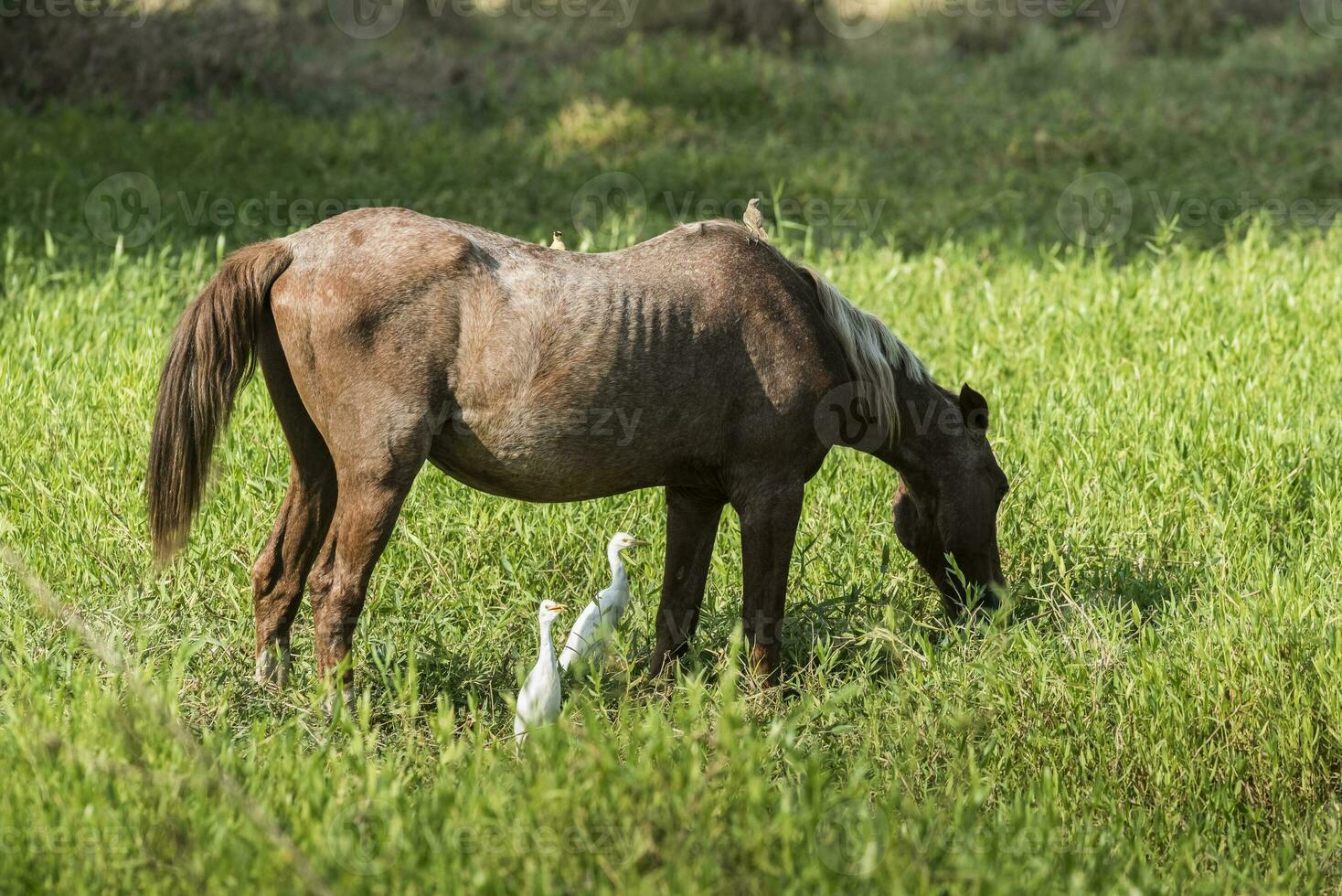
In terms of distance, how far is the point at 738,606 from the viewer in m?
5.34

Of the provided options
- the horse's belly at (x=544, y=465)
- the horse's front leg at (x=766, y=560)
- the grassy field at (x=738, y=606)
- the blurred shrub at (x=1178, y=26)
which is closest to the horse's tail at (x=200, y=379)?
the grassy field at (x=738, y=606)

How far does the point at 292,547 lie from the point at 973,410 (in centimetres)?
239

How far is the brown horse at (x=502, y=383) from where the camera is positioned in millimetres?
4137

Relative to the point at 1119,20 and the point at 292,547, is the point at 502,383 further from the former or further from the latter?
the point at 1119,20

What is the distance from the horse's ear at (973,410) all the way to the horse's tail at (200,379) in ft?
7.67

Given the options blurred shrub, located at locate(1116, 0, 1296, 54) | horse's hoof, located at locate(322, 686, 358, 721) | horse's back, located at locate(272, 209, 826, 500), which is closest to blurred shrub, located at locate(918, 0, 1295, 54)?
blurred shrub, located at locate(1116, 0, 1296, 54)

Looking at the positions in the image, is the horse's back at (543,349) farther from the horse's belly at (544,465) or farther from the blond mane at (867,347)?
the blond mane at (867,347)

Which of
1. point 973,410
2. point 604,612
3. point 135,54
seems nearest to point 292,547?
point 604,612

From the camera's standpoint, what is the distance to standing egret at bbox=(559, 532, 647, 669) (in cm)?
459

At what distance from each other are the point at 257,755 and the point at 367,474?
0.85 m

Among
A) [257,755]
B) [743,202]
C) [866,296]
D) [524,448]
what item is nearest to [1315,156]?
[743,202]

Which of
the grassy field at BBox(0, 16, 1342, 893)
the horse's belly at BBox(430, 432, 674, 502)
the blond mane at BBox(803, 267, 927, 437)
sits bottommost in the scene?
the grassy field at BBox(0, 16, 1342, 893)

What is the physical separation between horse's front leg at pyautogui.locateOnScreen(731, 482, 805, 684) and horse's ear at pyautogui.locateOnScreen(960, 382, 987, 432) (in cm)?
76

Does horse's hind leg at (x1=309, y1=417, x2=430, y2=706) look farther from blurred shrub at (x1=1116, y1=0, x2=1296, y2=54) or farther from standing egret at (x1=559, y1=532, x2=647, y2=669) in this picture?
blurred shrub at (x1=1116, y1=0, x2=1296, y2=54)
